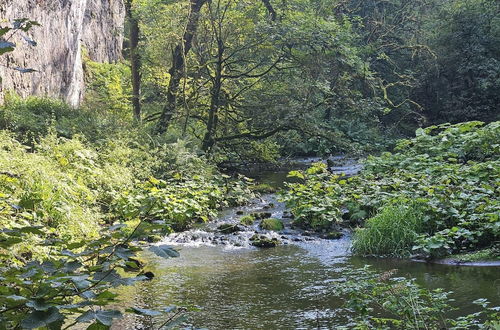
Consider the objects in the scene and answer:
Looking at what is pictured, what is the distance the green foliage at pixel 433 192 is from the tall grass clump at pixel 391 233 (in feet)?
0.57

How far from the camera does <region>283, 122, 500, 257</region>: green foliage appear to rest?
7324 mm

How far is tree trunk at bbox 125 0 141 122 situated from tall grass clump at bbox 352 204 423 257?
32.7 feet

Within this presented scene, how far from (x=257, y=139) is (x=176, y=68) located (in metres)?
3.27

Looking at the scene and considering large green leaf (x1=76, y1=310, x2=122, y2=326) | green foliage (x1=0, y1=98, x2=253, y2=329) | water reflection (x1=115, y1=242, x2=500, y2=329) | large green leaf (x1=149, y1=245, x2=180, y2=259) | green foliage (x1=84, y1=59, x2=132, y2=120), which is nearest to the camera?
large green leaf (x1=76, y1=310, x2=122, y2=326)

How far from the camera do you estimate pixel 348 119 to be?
78.0 ft

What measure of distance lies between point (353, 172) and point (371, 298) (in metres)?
11.8

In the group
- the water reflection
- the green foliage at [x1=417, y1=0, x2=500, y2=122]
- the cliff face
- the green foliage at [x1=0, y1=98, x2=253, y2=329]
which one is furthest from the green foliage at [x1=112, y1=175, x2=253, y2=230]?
the green foliage at [x1=417, y1=0, x2=500, y2=122]

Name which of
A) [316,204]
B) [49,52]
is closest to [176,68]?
[49,52]

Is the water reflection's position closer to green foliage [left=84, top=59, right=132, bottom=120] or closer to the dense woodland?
the dense woodland

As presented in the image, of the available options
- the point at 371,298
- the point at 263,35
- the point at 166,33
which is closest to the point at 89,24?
the point at 166,33

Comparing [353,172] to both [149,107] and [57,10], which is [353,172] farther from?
[57,10]

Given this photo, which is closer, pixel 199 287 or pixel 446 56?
pixel 199 287

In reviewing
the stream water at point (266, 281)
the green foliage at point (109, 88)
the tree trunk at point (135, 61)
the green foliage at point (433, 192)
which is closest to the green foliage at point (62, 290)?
the stream water at point (266, 281)

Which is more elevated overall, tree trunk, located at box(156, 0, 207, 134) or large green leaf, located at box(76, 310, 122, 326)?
tree trunk, located at box(156, 0, 207, 134)
